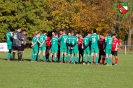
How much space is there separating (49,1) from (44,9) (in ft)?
5.07

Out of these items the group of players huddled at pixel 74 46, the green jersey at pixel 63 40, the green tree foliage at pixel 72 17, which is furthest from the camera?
the green tree foliage at pixel 72 17

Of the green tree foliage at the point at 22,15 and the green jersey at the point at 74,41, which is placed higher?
the green tree foliage at the point at 22,15

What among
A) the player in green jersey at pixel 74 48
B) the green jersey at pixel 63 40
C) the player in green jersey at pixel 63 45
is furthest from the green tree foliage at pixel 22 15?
the player in green jersey at pixel 74 48

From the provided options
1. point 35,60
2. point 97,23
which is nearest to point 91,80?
point 35,60

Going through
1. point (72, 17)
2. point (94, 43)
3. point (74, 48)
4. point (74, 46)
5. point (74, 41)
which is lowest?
point (74, 48)

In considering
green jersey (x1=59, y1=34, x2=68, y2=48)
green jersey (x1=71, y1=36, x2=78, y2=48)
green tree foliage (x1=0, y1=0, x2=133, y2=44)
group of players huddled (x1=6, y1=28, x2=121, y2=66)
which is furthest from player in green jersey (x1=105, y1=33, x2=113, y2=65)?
green tree foliage (x1=0, y1=0, x2=133, y2=44)

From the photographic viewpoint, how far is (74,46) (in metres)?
24.8

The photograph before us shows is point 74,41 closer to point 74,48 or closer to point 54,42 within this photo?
point 74,48

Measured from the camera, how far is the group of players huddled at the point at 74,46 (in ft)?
78.5

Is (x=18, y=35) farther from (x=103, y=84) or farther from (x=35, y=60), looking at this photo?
(x=103, y=84)

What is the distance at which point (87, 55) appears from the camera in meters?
24.8

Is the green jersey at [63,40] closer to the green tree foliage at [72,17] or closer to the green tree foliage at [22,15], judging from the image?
the green tree foliage at [72,17]

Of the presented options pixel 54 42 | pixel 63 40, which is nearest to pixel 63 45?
pixel 63 40

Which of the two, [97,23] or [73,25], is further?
[73,25]
